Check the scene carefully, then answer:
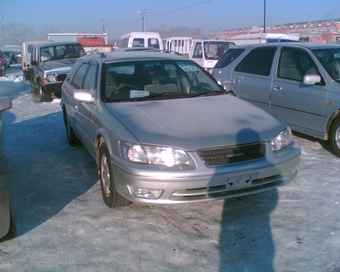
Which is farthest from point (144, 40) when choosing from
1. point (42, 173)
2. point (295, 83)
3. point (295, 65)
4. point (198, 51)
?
point (42, 173)

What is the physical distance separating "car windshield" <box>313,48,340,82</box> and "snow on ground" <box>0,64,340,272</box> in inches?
58.8

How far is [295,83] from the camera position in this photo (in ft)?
20.1

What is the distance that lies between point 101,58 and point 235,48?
3.62 metres

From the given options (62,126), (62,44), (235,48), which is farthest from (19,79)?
(235,48)

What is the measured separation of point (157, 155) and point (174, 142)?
190mm

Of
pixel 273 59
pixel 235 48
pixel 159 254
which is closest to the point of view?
pixel 159 254

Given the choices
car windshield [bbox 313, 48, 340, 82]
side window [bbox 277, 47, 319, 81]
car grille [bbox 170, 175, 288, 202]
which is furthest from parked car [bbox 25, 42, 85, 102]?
car grille [bbox 170, 175, 288, 202]

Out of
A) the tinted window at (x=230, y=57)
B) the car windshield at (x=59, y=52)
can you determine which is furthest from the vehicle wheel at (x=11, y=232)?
the car windshield at (x=59, y=52)

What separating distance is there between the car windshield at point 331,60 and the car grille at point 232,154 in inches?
110

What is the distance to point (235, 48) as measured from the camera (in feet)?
25.5

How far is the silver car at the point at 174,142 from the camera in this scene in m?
3.34

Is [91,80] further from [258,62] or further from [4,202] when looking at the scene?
[258,62]

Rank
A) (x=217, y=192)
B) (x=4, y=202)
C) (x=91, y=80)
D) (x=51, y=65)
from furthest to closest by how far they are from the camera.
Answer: (x=51, y=65) → (x=91, y=80) → (x=217, y=192) → (x=4, y=202)

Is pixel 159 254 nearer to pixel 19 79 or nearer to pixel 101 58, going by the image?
pixel 101 58
